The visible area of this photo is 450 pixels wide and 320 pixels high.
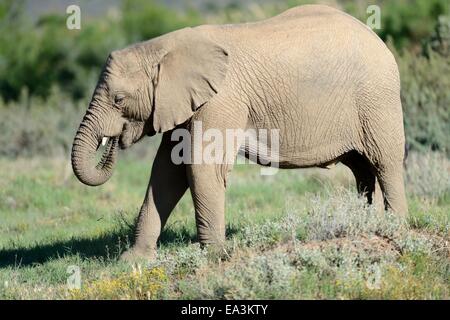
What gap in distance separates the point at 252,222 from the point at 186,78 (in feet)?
5.80

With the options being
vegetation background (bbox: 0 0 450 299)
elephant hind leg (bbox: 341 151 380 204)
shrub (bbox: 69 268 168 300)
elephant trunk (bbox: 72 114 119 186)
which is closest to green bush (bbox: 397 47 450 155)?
vegetation background (bbox: 0 0 450 299)

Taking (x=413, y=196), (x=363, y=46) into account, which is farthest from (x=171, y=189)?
(x=413, y=196)

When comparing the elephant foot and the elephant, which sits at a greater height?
the elephant

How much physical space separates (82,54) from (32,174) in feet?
38.0

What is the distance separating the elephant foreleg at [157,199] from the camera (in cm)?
943

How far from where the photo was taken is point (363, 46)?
948 centimetres

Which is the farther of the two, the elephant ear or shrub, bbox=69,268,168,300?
the elephant ear

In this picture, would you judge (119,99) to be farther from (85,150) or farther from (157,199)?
(157,199)

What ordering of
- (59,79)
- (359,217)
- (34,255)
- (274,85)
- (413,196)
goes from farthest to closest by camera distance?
(59,79)
(413,196)
(34,255)
(274,85)
(359,217)

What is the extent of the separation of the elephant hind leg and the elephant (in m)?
0.41

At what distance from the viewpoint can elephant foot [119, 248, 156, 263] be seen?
9.29 m

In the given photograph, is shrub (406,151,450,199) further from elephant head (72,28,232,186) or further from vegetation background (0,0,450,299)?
elephant head (72,28,232,186)

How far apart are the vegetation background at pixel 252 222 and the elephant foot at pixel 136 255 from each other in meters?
0.14

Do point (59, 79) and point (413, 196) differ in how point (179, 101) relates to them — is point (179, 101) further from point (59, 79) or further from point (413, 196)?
point (59, 79)
